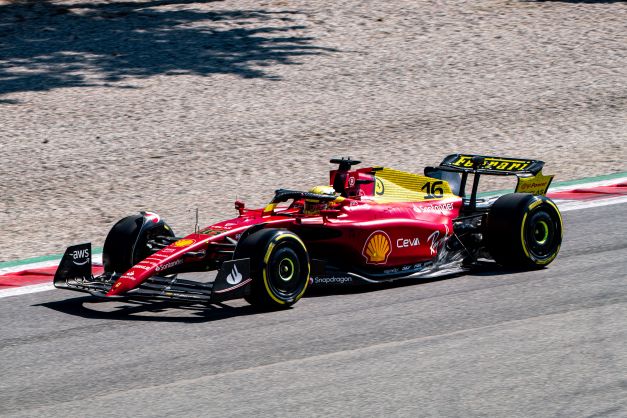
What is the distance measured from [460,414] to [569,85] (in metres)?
13.3

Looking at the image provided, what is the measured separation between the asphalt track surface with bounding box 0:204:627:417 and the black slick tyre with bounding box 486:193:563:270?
16 centimetres

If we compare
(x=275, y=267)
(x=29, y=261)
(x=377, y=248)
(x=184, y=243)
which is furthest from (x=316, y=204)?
(x=29, y=261)

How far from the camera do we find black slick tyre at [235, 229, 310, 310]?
820 cm

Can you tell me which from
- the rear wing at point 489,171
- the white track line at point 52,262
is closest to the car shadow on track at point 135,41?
the white track line at point 52,262

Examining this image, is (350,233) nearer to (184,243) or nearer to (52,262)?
(184,243)

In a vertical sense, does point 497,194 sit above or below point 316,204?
below

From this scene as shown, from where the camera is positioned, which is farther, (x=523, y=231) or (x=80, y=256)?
(x=523, y=231)

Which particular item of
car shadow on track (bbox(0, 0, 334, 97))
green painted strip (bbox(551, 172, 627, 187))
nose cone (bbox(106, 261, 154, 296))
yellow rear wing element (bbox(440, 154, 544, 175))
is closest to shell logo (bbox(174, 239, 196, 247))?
nose cone (bbox(106, 261, 154, 296))

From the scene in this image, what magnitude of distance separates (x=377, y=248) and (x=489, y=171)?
5.32 ft

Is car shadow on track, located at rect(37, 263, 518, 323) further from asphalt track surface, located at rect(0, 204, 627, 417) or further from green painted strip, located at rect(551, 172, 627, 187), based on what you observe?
green painted strip, located at rect(551, 172, 627, 187)

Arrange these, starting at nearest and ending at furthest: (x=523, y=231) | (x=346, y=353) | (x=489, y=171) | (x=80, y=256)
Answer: (x=346, y=353)
(x=80, y=256)
(x=523, y=231)
(x=489, y=171)

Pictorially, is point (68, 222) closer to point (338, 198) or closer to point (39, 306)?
point (39, 306)

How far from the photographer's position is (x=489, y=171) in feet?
33.2

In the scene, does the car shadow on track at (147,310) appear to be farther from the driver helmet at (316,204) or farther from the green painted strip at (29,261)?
the green painted strip at (29,261)
